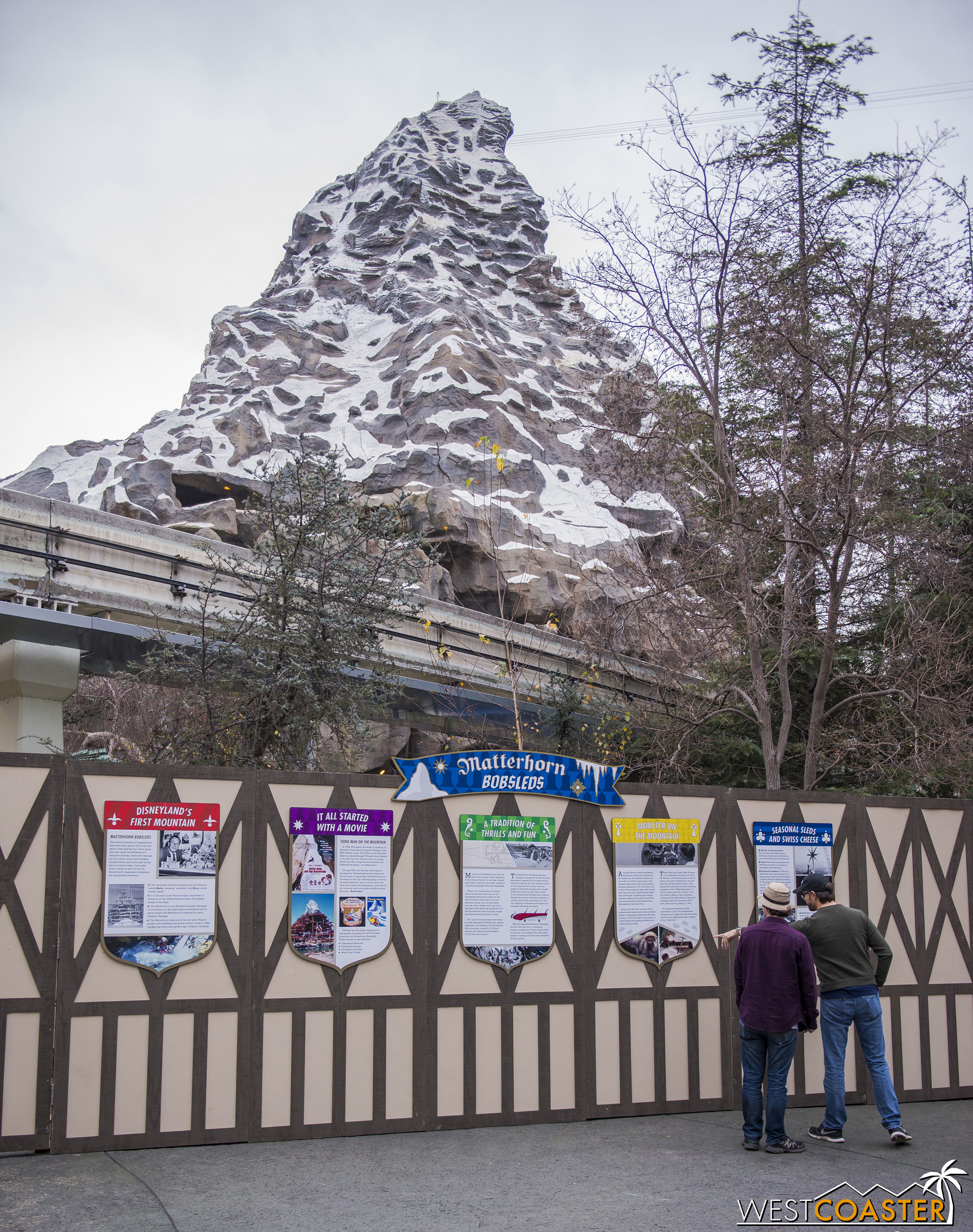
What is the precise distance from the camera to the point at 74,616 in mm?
15523

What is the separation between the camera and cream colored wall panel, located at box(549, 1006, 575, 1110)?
7.39 meters

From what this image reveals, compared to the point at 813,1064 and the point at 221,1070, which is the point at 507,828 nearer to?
the point at 221,1070

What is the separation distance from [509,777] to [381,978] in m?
1.71

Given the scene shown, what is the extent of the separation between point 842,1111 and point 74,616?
12.8 metres

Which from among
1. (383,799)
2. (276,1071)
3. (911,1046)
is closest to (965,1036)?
(911,1046)

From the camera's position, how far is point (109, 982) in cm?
640

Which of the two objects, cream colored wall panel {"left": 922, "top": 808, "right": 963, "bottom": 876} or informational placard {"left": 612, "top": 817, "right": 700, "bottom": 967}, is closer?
informational placard {"left": 612, "top": 817, "right": 700, "bottom": 967}

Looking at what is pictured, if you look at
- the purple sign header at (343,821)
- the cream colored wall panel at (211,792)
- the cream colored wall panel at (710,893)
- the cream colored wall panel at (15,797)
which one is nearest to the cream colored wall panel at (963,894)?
the cream colored wall panel at (710,893)

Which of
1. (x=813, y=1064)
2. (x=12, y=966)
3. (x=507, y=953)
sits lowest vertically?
(x=813, y=1064)

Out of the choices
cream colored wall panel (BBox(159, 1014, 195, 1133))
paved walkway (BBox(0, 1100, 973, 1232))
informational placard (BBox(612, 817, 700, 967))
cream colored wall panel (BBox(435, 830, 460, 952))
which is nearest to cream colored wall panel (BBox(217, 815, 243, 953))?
cream colored wall panel (BBox(159, 1014, 195, 1133))

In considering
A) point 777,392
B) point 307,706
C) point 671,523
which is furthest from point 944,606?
point 671,523

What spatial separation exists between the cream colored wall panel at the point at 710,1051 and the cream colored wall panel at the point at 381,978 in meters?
2.47

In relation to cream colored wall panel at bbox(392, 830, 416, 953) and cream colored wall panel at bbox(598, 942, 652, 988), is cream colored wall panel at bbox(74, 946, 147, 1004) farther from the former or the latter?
cream colored wall panel at bbox(598, 942, 652, 988)

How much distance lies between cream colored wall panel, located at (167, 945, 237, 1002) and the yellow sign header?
121 inches
